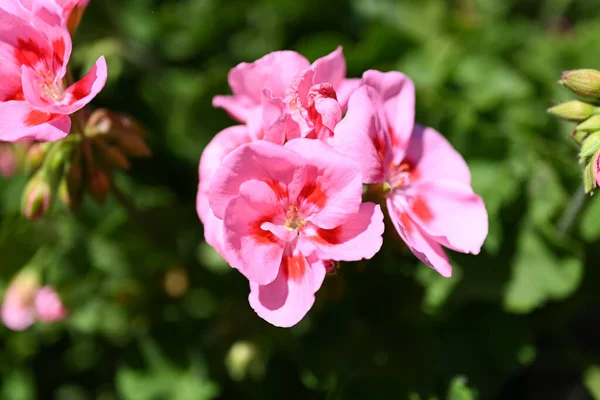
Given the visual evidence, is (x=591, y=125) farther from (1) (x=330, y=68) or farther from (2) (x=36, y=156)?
(2) (x=36, y=156)

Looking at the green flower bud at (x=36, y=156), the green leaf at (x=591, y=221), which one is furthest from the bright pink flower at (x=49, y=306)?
the green leaf at (x=591, y=221)

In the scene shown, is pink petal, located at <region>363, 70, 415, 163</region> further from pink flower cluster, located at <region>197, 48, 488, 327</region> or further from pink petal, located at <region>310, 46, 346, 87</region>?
pink petal, located at <region>310, 46, 346, 87</region>

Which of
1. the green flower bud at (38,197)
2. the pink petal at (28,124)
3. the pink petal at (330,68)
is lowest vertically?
the green flower bud at (38,197)

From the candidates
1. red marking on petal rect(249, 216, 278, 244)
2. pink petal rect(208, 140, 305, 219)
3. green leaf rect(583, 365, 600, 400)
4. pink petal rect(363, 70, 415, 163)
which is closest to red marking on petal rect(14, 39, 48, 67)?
pink petal rect(208, 140, 305, 219)

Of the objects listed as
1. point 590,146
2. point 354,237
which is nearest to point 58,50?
point 354,237

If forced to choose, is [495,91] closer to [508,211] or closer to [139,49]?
[508,211]

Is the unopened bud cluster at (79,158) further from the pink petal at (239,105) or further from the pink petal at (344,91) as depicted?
the pink petal at (344,91)
